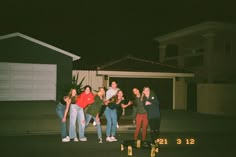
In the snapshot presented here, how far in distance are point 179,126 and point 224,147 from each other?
18.3ft

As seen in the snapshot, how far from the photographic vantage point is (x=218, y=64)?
91.4 ft

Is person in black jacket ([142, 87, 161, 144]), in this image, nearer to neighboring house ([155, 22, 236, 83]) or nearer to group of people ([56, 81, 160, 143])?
group of people ([56, 81, 160, 143])

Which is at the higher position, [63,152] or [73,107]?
[73,107]

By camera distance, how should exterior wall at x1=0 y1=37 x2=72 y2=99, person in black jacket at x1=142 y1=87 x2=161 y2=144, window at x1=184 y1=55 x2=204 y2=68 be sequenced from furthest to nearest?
window at x1=184 y1=55 x2=204 y2=68
exterior wall at x1=0 y1=37 x2=72 y2=99
person in black jacket at x1=142 y1=87 x2=161 y2=144

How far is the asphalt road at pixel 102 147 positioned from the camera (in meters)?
10.7

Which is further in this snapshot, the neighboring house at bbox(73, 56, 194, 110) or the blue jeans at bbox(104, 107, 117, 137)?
the neighboring house at bbox(73, 56, 194, 110)

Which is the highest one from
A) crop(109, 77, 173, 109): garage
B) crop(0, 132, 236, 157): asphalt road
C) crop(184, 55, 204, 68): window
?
crop(184, 55, 204, 68): window

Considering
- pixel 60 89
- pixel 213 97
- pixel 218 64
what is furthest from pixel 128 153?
pixel 218 64

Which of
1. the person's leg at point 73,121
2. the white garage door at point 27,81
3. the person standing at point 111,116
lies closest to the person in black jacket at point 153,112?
the person standing at point 111,116

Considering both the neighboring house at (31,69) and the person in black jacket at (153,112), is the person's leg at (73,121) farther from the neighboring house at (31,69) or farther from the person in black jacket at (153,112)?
the neighboring house at (31,69)

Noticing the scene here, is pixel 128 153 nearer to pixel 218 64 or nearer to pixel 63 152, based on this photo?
pixel 63 152

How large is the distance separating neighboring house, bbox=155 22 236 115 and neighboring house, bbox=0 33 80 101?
305 inches

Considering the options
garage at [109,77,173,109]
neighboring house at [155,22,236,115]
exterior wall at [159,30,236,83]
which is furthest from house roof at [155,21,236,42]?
garage at [109,77,173,109]

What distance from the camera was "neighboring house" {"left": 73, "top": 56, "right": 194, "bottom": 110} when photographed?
1030 inches
